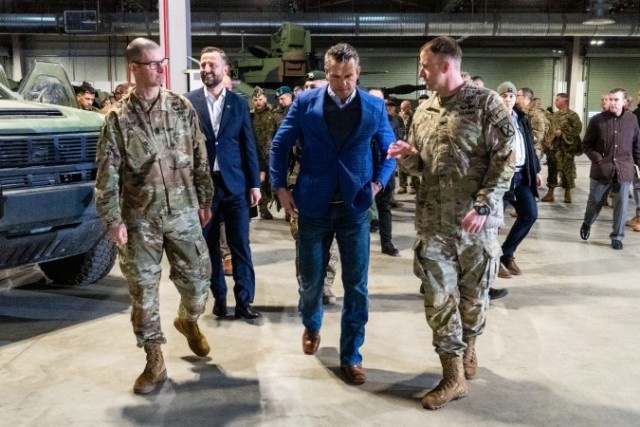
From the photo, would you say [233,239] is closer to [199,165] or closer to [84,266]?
[199,165]

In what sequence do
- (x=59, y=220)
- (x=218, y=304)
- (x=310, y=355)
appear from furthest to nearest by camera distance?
(x=218, y=304)
(x=59, y=220)
(x=310, y=355)

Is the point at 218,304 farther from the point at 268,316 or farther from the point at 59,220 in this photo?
the point at 59,220

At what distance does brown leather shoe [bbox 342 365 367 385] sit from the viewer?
3.50m

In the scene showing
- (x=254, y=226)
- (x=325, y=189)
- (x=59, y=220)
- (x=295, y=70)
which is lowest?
(x=254, y=226)

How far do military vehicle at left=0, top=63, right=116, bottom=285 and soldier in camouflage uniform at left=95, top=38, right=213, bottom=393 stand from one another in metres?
0.98

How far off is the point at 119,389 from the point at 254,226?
5.03 meters

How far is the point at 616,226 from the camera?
23.1ft

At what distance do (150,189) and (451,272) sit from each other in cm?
155

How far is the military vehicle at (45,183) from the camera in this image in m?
4.04

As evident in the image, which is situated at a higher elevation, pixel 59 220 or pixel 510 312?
pixel 59 220

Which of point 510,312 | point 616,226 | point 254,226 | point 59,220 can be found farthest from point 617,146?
point 59,220

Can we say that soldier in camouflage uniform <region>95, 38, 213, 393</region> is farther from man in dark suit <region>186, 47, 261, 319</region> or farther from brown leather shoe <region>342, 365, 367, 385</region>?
brown leather shoe <region>342, 365, 367, 385</region>

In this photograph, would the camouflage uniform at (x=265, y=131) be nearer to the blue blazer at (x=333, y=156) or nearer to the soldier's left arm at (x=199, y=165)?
the soldier's left arm at (x=199, y=165)

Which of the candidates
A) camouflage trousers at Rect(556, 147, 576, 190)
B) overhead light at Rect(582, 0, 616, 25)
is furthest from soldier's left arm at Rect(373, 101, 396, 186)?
overhead light at Rect(582, 0, 616, 25)
